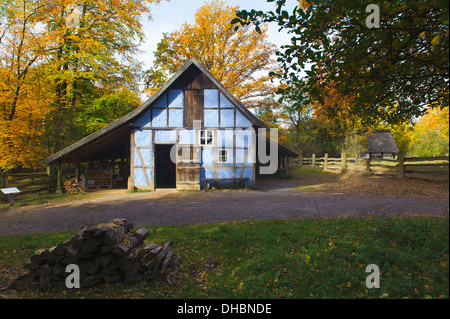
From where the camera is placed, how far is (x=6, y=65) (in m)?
11.9

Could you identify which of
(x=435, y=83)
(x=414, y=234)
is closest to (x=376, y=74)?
(x=435, y=83)

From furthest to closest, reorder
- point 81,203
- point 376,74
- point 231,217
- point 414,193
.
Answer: point 81,203, point 414,193, point 231,217, point 376,74

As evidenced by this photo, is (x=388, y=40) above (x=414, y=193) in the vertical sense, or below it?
above

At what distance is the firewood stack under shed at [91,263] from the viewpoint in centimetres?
410

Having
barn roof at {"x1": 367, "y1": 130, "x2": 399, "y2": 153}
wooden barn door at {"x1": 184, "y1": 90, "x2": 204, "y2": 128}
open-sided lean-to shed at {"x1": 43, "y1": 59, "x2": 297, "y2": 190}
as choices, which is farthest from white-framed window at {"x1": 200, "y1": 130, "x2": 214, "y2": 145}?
barn roof at {"x1": 367, "y1": 130, "x2": 399, "y2": 153}

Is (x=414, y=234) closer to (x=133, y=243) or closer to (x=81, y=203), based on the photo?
(x=133, y=243)

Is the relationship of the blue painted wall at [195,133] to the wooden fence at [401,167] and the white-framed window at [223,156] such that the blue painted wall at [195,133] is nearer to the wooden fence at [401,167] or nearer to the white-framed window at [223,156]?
the white-framed window at [223,156]

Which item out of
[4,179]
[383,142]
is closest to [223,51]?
[4,179]

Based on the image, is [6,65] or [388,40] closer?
[388,40]

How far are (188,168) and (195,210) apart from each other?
5621 mm

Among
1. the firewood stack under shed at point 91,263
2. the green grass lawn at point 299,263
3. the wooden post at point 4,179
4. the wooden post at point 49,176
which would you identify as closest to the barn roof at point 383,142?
the green grass lawn at point 299,263

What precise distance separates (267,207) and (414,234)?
198 inches

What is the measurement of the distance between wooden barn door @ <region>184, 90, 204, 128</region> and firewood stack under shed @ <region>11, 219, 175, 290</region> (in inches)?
433

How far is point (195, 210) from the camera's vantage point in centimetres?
933
